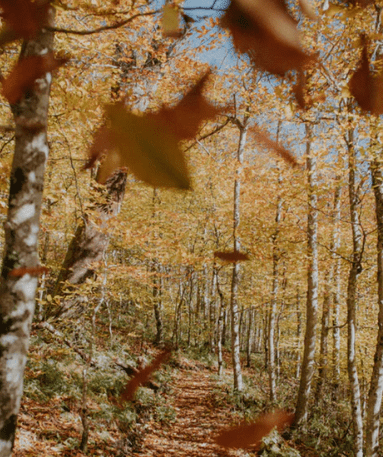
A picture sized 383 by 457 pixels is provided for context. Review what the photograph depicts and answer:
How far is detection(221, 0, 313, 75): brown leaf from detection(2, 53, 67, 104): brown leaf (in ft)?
2.39

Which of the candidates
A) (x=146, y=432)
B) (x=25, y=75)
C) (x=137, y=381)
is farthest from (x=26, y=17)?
(x=137, y=381)

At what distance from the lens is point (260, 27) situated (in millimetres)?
1052

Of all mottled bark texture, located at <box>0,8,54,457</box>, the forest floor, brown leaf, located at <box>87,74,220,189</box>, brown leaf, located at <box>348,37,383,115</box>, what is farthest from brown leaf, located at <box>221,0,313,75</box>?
the forest floor

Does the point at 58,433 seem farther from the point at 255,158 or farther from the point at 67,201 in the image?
the point at 255,158

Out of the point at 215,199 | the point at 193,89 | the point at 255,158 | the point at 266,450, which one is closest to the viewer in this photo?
the point at 193,89

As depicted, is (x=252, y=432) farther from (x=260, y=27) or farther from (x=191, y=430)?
(x=260, y=27)

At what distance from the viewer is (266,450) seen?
223 inches

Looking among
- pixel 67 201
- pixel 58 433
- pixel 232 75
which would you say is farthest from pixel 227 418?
pixel 232 75

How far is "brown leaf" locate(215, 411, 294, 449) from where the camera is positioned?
5.95m

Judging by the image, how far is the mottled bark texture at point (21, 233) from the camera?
1.05 metres

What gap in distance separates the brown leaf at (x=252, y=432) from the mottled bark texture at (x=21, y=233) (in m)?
6.36

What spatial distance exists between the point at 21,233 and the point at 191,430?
738cm

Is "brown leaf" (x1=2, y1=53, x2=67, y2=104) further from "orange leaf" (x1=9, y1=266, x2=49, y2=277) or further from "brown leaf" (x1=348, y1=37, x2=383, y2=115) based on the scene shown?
"brown leaf" (x1=348, y1=37, x2=383, y2=115)

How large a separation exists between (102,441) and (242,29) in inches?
243
